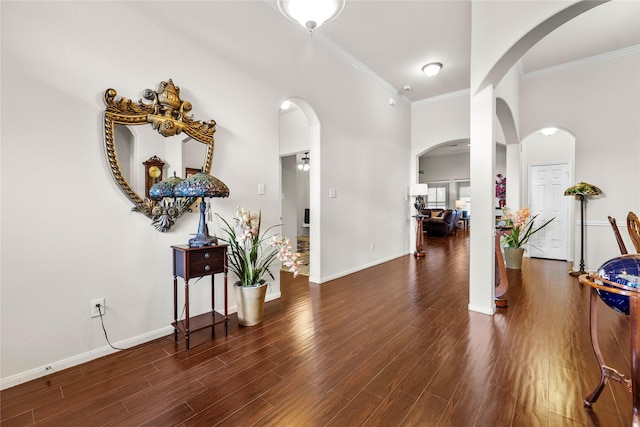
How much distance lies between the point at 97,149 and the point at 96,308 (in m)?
1.21

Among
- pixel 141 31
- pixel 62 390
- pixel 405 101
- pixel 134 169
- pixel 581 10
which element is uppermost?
pixel 405 101

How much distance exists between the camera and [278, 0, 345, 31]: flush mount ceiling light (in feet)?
6.67

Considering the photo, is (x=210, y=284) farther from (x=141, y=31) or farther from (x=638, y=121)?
(x=638, y=121)

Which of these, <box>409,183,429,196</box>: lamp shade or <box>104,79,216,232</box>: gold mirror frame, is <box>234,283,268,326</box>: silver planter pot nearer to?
<box>104,79,216,232</box>: gold mirror frame

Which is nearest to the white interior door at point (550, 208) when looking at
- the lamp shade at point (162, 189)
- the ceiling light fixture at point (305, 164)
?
the ceiling light fixture at point (305, 164)

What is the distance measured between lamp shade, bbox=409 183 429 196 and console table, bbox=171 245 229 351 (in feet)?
15.7

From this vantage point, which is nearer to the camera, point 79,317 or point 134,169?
point 79,317

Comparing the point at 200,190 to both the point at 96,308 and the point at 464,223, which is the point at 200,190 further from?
the point at 464,223

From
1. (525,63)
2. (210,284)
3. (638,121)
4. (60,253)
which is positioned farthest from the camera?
(525,63)

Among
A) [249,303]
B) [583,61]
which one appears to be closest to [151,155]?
[249,303]

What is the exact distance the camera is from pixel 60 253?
1938mm

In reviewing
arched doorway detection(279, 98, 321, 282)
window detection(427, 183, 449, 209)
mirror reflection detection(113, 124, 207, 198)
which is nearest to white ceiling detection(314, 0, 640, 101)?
arched doorway detection(279, 98, 321, 282)

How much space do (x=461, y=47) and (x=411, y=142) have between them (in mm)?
2397

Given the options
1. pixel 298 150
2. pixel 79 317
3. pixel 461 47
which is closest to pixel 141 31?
pixel 79 317
